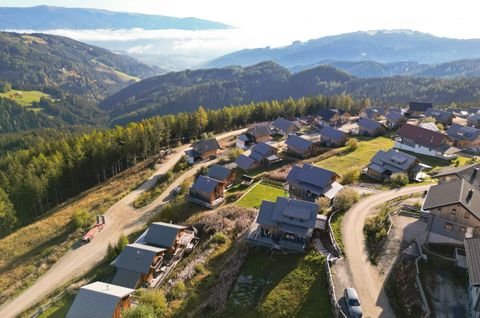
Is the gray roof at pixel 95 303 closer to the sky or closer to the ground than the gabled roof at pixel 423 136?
closer to the ground

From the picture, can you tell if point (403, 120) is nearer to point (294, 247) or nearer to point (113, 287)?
point (294, 247)

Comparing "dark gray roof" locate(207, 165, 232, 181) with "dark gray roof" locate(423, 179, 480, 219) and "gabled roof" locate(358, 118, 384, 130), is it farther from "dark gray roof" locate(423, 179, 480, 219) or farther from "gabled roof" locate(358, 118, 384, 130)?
"gabled roof" locate(358, 118, 384, 130)

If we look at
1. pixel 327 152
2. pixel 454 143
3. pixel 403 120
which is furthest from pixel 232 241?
pixel 403 120

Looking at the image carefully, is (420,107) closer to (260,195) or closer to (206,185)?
(260,195)

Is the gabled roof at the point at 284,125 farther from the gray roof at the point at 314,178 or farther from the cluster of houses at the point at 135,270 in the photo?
the cluster of houses at the point at 135,270

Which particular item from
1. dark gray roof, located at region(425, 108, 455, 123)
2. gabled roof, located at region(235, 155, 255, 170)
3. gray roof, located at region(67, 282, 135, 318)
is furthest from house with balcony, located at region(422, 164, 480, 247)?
dark gray roof, located at region(425, 108, 455, 123)

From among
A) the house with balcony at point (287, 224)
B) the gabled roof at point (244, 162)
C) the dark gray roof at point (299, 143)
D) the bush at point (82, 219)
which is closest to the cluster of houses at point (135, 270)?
the house with balcony at point (287, 224)

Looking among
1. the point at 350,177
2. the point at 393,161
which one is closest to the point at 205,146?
the point at 350,177
